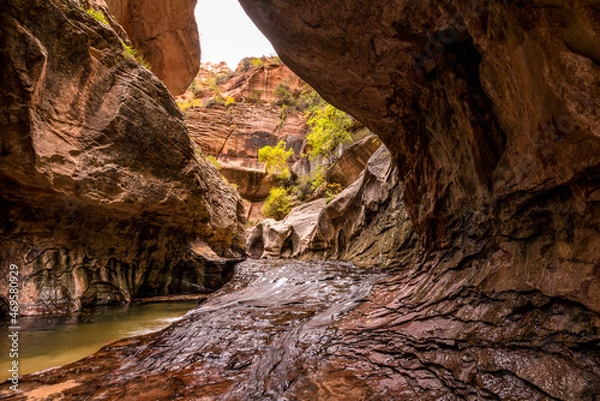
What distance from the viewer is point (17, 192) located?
188 inches

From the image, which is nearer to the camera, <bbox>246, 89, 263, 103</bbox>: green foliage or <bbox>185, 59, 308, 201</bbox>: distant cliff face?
<bbox>185, 59, 308, 201</bbox>: distant cliff face

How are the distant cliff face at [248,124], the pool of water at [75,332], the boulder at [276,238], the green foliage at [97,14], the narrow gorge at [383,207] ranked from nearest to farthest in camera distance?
the narrow gorge at [383,207]
the pool of water at [75,332]
the green foliage at [97,14]
the boulder at [276,238]
the distant cliff face at [248,124]

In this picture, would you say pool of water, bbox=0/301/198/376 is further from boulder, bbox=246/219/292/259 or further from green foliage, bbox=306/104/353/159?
green foliage, bbox=306/104/353/159

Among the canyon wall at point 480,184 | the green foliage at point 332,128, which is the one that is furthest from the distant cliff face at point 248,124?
the canyon wall at point 480,184

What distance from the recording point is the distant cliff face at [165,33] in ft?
33.0

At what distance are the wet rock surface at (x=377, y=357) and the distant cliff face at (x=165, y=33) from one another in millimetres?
11263

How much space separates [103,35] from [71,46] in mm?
851

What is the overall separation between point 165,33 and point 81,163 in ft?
29.7

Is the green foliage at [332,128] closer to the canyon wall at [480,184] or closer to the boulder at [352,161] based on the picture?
the boulder at [352,161]

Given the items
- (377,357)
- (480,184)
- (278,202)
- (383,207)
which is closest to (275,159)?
(278,202)

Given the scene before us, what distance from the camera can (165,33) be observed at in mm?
11133

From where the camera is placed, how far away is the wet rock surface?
172 cm

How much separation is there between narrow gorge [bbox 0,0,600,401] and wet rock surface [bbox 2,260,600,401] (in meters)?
0.02

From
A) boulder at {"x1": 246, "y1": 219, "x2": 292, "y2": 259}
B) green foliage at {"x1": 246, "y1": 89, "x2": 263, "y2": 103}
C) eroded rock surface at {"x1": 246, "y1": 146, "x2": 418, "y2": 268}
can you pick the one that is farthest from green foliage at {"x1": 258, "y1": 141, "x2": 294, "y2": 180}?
eroded rock surface at {"x1": 246, "y1": 146, "x2": 418, "y2": 268}
